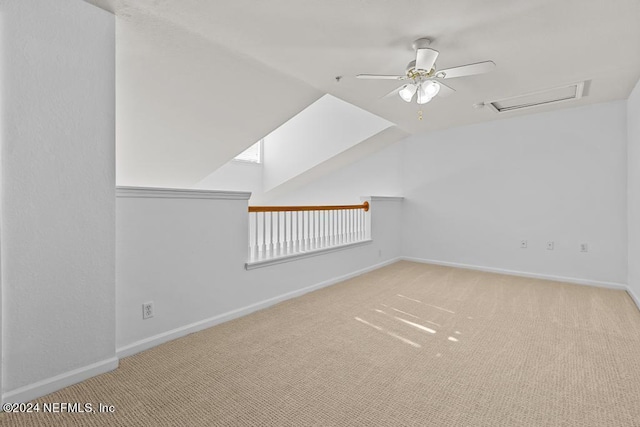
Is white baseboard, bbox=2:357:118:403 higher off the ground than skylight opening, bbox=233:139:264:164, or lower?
lower

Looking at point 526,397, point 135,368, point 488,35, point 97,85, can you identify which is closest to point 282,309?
point 135,368

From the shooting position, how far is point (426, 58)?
7.06 ft

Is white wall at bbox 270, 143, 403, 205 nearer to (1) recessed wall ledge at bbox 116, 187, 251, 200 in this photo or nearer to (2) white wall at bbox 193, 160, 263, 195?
(2) white wall at bbox 193, 160, 263, 195

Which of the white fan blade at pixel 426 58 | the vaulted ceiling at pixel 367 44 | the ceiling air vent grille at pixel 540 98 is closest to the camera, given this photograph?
the vaulted ceiling at pixel 367 44

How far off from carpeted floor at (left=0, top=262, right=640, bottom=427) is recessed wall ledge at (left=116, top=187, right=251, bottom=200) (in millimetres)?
1060

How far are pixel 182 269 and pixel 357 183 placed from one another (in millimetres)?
4309

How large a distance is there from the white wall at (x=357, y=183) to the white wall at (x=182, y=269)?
10.5 feet

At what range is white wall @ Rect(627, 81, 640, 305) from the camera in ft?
9.49

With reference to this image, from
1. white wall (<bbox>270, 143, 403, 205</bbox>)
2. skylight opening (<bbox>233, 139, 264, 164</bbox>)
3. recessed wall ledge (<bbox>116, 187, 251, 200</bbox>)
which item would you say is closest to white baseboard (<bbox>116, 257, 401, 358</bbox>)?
recessed wall ledge (<bbox>116, 187, 251, 200</bbox>)

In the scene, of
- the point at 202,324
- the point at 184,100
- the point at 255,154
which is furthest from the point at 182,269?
the point at 255,154

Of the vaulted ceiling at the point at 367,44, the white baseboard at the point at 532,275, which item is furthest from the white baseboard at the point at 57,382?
the white baseboard at the point at 532,275

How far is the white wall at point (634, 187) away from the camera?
2.89 m

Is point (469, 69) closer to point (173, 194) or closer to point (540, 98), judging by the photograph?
point (540, 98)

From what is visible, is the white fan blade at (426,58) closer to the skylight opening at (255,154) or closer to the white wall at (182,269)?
the white wall at (182,269)
